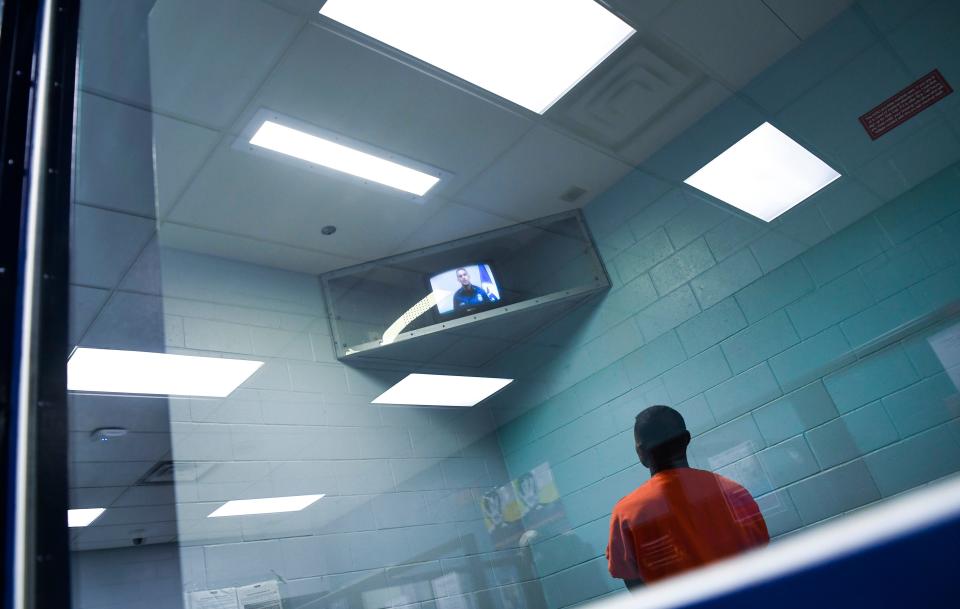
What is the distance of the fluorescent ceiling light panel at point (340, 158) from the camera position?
2.67 metres

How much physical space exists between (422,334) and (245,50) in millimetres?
1302

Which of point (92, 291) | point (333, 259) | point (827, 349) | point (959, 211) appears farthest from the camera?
point (333, 259)

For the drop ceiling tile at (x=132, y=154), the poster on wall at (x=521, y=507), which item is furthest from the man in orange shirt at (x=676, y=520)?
the drop ceiling tile at (x=132, y=154)

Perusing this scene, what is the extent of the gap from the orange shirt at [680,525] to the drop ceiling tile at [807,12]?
1.17m

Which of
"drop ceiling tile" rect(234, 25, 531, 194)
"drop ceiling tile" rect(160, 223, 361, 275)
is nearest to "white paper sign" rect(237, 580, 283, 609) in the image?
"drop ceiling tile" rect(160, 223, 361, 275)

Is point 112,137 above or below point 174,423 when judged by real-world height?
above

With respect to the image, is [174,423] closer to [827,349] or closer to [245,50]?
[245,50]

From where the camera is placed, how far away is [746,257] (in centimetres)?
177

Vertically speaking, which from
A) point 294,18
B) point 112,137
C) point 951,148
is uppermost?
point 294,18

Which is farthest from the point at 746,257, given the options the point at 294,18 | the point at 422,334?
the point at 294,18

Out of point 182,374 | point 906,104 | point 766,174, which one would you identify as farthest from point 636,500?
point 182,374

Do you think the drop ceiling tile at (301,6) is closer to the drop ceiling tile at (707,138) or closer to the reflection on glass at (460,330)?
the reflection on glass at (460,330)

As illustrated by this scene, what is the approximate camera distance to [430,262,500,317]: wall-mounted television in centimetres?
271

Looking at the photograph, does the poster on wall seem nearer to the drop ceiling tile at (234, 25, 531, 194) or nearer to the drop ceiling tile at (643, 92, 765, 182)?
the drop ceiling tile at (643, 92, 765, 182)
